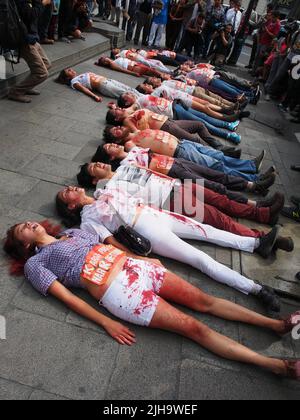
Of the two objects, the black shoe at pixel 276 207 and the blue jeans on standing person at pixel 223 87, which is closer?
the black shoe at pixel 276 207

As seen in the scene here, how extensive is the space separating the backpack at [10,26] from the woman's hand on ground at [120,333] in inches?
174

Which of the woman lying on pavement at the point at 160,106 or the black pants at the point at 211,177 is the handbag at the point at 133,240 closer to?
the black pants at the point at 211,177

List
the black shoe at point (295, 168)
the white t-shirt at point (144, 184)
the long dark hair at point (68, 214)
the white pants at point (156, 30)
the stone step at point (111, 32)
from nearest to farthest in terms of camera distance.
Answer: the long dark hair at point (68, 214), the white t-shirt at point (144, 184), the black shoe at point (295, 168), the stone step at point (111, 32), the white pants at point (156, 30)

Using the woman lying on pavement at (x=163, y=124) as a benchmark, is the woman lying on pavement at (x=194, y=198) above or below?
below

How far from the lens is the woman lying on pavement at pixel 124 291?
2.51 meters

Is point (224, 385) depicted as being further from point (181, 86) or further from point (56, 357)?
point (181, 86)

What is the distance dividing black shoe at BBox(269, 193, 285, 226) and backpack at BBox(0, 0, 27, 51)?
4.24 m

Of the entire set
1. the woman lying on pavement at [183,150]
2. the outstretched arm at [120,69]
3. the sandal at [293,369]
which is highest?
the woman lying on pavement at [183,150]

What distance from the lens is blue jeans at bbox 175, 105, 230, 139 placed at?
579 cm

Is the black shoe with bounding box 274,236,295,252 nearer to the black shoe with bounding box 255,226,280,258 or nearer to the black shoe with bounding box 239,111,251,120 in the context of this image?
the black shoe with bounding box 255,226,280,258

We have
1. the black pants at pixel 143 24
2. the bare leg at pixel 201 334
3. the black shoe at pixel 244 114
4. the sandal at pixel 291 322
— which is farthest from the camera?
the black pants at pixel 143 24

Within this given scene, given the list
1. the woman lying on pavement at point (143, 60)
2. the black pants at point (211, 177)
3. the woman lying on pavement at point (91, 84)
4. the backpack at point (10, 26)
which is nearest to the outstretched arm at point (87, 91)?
the woman lying on pavement at point (91, 84)
